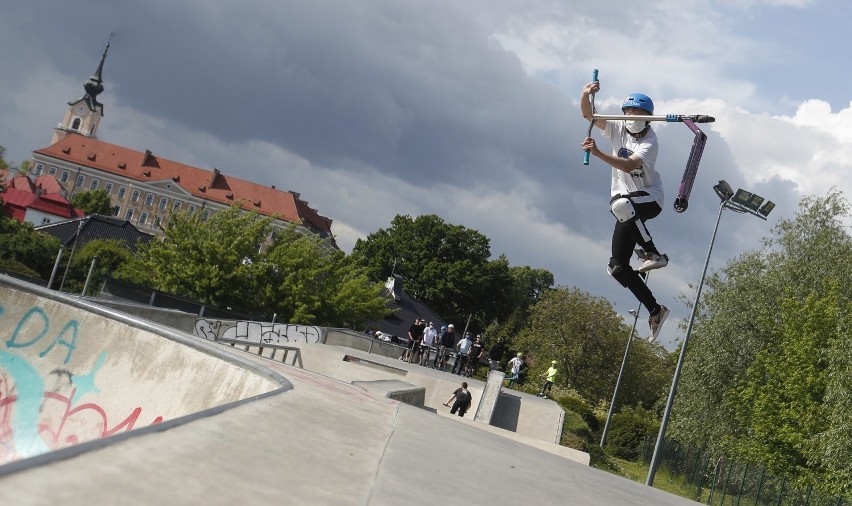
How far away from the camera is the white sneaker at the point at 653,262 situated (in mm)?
9117

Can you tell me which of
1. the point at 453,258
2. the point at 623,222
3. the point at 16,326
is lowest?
the point at 16,326

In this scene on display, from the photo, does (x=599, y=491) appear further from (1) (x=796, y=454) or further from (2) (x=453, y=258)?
(2) (x=453, y=258)

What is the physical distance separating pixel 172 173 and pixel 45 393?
136 metres

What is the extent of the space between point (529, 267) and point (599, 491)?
113 meters

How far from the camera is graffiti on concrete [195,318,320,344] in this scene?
28.2m

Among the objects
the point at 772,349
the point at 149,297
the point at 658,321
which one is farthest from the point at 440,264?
the point at 658,321

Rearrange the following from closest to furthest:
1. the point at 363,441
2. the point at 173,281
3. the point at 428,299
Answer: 1. the point at 363,441
2. the point at 173,281
3. the point at 428,299

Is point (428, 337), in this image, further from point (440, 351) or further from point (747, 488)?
point (747, 488)

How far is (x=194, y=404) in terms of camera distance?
303 inches

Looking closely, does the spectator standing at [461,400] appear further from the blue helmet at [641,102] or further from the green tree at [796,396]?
the blue helmet at [641,102]

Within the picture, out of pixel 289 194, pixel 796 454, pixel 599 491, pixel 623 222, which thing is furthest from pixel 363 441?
pixel 289 194

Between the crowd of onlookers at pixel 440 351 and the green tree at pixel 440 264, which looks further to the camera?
the green tree at pixel 440 264

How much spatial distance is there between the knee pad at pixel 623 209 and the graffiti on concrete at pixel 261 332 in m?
19.2

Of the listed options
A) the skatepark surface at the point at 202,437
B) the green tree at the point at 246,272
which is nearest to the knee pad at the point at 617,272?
the skatepark surface at the point at 202,437
